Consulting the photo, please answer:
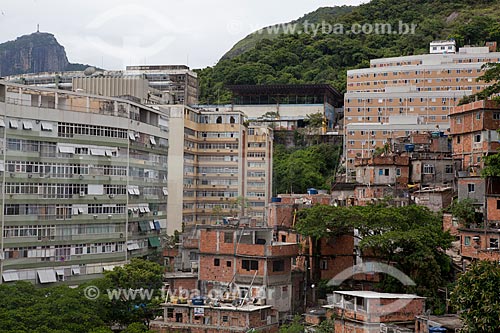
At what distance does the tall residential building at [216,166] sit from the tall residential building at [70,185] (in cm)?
1135

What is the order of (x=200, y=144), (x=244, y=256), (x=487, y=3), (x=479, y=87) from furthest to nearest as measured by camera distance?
(x=487, y=3) → (x=479, y=87) → (x=200, y=144) → (x=244, y=256)

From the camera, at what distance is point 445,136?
45.6 m

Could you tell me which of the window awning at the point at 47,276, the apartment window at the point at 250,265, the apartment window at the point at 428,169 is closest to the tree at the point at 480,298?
the apartment window at the point at 250,265

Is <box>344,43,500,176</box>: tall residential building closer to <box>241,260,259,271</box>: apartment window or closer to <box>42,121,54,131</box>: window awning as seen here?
<box>241,260,259,271</box>: apartment window

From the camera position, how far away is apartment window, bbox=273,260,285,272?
31.3m

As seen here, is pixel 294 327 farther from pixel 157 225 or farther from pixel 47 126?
pixel 157 225

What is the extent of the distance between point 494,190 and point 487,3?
7886 centimetres

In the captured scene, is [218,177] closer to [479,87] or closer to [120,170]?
[120,170]

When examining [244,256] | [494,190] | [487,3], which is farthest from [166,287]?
[487,3]

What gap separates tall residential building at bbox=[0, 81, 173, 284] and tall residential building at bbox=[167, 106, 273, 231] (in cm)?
1135

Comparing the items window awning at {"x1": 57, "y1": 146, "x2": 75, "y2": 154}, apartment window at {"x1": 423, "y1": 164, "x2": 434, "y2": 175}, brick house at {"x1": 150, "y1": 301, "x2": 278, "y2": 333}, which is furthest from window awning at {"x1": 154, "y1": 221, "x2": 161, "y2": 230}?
apartment window at {"x1": 423, "y1": 164, "x2": 434, "y2": 175}

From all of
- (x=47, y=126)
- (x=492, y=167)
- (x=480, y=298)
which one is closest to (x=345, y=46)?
(x=47, y=126)

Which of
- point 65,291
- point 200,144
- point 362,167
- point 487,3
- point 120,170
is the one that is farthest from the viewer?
point 487,3

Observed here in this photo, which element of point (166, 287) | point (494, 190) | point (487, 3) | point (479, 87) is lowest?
point (166, 287)
